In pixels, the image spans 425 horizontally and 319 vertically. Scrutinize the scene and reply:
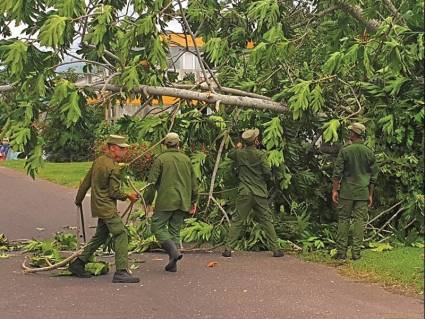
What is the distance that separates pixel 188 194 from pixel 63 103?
2.03 metres

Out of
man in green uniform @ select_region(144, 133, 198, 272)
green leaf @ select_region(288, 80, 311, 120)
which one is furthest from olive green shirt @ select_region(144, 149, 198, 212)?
green leaf @ select_region(288, 80, 311, 120)

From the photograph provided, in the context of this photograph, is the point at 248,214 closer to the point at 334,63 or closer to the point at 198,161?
the point at 198,161

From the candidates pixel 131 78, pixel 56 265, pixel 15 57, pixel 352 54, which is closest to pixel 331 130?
pixel 352 54

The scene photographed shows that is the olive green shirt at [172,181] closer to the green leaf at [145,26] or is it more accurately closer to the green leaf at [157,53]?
the green leaf at [157,53]

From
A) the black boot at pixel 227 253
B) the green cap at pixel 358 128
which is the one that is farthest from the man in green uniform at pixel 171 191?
the green cap at pixel 358 128

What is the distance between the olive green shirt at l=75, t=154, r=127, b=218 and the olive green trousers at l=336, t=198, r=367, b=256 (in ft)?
10.0

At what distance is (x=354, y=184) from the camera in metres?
9.39

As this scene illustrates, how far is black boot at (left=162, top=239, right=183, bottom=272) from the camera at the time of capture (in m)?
8.77

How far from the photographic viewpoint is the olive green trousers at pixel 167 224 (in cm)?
905

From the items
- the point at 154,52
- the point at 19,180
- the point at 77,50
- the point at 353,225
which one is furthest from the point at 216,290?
the point at 19,180

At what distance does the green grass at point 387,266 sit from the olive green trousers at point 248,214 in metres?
0.57

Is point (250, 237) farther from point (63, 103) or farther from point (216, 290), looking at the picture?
point (63, 103)

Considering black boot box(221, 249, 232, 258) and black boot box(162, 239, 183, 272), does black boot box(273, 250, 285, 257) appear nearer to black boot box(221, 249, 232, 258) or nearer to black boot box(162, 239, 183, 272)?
black boot box(221, 249, 232, 258)

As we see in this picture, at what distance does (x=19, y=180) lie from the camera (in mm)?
25703
